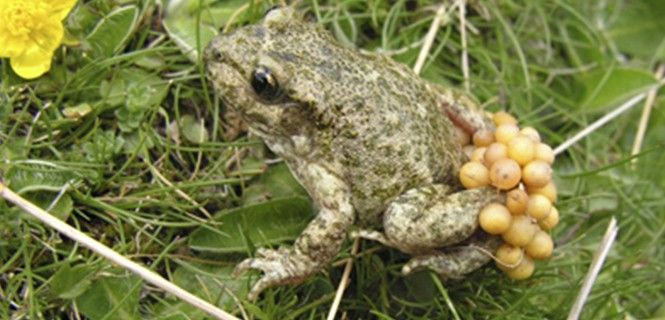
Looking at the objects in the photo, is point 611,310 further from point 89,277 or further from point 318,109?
point 89,277

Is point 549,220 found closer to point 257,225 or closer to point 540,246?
point 540,246

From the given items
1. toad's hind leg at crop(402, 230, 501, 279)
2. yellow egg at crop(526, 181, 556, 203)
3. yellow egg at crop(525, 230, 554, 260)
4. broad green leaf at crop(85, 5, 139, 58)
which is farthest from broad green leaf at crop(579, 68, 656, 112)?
broad green leaf at crop(85, 5, 139, 58)

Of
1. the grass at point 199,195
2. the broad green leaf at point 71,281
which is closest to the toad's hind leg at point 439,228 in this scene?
the grass at point 199,195

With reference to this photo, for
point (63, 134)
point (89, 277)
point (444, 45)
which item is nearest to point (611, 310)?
point (444, 45)

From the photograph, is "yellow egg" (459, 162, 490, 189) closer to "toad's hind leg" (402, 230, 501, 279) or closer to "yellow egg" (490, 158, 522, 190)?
"yellow egg" (490, 158, 522, 190)

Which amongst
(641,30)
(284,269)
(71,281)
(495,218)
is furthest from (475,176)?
(641,30)

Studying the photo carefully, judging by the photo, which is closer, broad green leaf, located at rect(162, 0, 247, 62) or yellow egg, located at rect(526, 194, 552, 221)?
yellow egg, located at rect(526, 194, 552, 221)

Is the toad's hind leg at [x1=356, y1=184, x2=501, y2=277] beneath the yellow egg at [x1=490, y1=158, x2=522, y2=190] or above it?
beneath

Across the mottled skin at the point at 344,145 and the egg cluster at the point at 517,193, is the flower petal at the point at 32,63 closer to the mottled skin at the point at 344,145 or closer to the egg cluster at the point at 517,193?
the mottled skin at the point at 344,145
